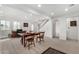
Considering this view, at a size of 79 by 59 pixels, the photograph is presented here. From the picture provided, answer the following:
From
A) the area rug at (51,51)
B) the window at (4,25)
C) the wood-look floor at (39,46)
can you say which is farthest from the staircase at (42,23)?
the window at (4,25)

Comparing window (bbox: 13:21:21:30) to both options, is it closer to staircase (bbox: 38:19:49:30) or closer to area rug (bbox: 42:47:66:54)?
staircase (bbox: 38:19:49:30)

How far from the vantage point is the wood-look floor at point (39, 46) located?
270 cm

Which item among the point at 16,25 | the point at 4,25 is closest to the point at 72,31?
the point at 16,25

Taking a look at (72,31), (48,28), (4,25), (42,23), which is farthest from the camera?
(72,31)

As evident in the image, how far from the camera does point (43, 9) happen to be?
2.76m

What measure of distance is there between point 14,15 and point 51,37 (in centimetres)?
160

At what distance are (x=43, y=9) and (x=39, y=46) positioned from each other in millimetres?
1315

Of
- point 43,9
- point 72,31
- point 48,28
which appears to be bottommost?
point 72,31

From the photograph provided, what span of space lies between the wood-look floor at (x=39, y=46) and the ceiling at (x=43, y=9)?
0.92 metres

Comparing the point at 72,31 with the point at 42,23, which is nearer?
the point at 42,23

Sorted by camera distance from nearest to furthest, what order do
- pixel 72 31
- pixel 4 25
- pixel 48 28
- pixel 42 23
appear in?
pixel 4 25, pixel 42 23, pixel 48 28, pixel 72 31

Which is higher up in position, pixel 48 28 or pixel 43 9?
pixel 43 9

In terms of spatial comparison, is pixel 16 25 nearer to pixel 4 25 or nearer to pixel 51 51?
pixel 4 25

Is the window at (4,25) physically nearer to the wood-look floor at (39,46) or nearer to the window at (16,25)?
the window at (16,25)
